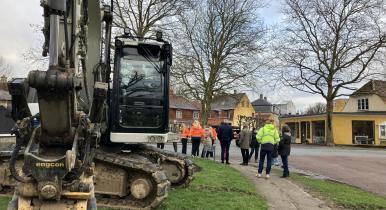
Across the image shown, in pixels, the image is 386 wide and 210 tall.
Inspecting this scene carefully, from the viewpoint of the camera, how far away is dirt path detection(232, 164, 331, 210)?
37.9 feet

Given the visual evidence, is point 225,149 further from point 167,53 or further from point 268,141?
point 167,53

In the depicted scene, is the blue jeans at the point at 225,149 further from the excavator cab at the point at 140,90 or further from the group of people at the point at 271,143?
the excavator cab at the point at 140,90

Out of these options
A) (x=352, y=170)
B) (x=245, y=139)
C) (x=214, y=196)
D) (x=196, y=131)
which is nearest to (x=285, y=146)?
(x=245, y=139)

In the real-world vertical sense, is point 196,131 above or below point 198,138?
above

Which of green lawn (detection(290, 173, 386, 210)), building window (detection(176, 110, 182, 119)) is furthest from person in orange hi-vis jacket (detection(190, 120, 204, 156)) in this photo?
building window (detection(176, 110, 182, 119))

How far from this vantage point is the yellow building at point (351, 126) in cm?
5275

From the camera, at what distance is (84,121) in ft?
18.9

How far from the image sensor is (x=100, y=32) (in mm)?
8125

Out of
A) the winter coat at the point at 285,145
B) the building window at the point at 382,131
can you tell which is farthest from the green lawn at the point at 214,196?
the building window at the point at 382,131

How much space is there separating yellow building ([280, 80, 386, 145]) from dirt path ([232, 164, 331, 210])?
3855 centimetres

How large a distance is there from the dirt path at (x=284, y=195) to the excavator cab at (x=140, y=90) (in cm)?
294

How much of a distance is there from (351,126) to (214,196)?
146 feet

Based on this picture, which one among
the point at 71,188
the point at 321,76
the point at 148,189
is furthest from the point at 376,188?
the point at 321,76

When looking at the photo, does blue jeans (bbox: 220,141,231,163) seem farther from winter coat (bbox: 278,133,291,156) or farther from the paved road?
winter coat (bbox: 278,133,291,156)
